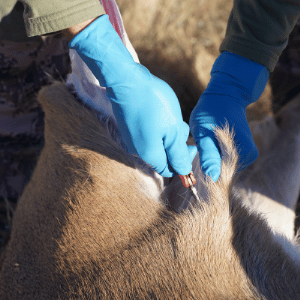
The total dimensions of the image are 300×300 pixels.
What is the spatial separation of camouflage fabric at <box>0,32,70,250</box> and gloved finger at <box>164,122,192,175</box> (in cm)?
80

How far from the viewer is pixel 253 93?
113 cm

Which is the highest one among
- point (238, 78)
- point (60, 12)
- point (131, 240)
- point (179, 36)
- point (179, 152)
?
point (60, 12)

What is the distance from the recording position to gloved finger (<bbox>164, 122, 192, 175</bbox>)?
0.94m

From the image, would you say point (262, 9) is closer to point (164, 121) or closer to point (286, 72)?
point (286, 72)

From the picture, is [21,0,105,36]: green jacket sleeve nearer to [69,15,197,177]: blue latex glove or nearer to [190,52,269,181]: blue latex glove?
[69,15,197,177]: blue latex glove

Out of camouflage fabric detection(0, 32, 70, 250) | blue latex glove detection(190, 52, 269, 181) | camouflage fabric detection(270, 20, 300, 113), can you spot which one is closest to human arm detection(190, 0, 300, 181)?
blue latex glove detection(190, 52, 269, 181)

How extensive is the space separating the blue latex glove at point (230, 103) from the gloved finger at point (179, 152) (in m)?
0.08

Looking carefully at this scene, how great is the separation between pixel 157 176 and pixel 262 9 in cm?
77

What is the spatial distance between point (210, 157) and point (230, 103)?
0.28 meters

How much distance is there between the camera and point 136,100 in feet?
2.97

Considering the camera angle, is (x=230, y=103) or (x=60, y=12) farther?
(x=230, y=103)

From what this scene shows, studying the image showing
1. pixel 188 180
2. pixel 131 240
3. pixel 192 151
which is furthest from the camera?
pixel 192 151

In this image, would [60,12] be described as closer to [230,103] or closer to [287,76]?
[230,103]

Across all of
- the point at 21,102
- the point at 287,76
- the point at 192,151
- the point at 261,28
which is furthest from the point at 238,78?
the point at 21,102
